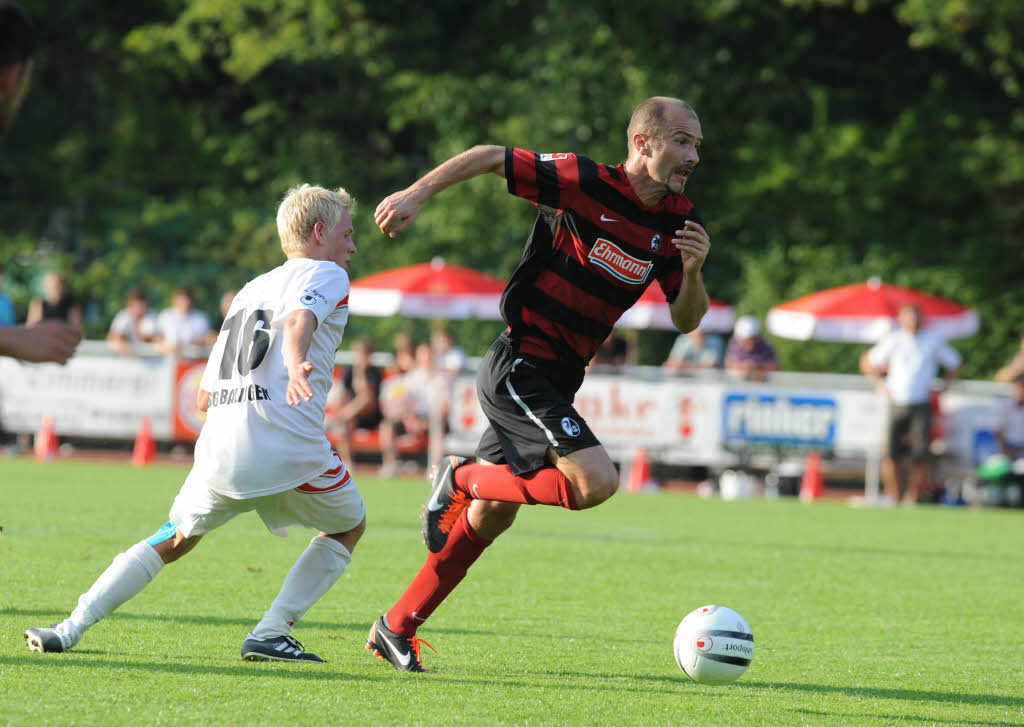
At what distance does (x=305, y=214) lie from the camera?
562 centimetres

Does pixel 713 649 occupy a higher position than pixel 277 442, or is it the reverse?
pixel 277 442

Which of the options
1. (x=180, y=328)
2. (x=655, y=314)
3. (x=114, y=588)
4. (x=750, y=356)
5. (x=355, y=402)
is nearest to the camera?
(x=114, y=588)

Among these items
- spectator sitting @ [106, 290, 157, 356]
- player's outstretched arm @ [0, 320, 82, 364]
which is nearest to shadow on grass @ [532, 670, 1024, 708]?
player's outstretched arm @ [0, 320, 82, 364]

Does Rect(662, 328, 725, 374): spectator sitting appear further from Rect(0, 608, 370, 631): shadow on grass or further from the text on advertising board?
Rect(0, 608, 370, 631): shadow on grass

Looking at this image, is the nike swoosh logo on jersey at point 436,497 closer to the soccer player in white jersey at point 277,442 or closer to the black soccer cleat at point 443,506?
the black soccer cleat at point 443,506

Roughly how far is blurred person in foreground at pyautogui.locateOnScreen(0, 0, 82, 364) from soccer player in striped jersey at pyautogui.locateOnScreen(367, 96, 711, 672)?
7.57ft

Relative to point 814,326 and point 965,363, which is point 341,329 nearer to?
point 814,326

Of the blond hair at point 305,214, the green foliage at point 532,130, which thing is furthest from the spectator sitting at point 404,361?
the blond hair at point 305,214

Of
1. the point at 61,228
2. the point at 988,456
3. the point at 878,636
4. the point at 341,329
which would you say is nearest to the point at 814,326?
the point at 988,456

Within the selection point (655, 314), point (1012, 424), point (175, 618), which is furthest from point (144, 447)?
point (175, 618)

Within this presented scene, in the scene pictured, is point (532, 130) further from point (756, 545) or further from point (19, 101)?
point (19, 101)

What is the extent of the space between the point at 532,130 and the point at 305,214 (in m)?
22.9

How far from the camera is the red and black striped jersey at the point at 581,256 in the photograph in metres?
5.93

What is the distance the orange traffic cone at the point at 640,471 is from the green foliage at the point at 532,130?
945cm
